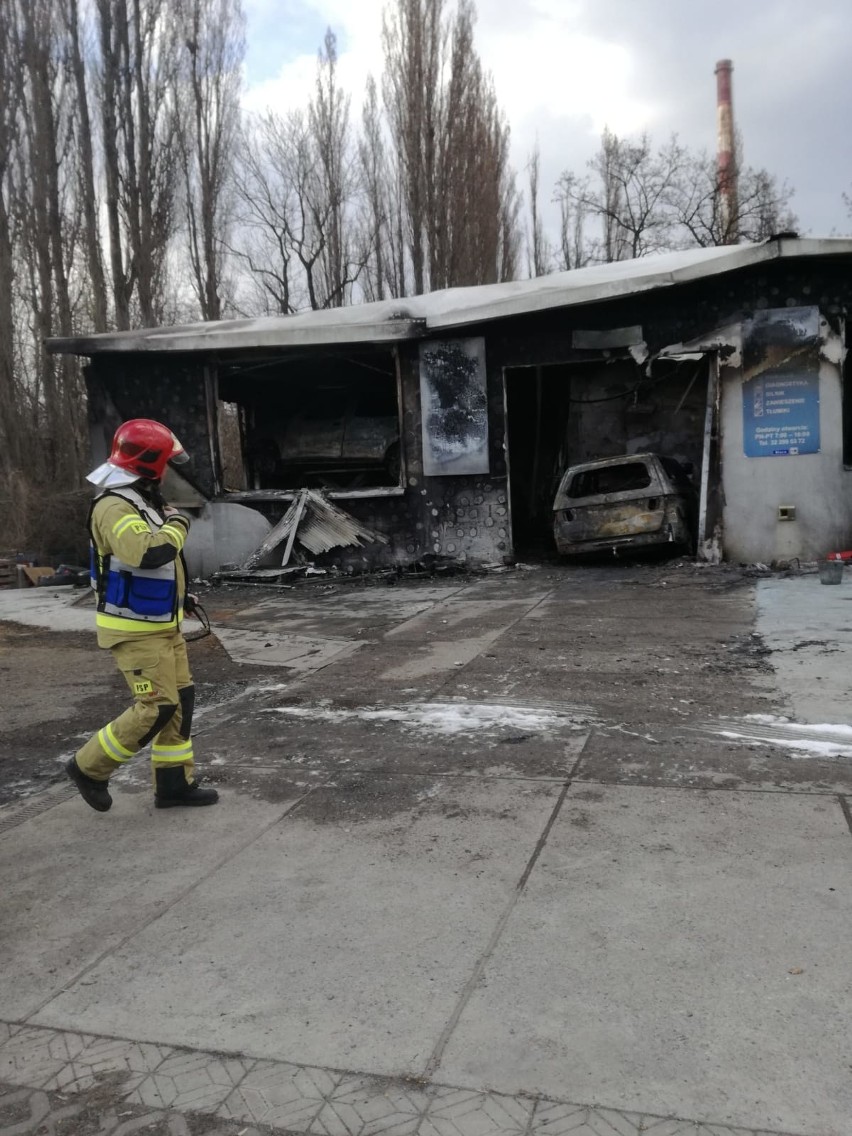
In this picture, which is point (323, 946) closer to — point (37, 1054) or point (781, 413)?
point (37, 1054)

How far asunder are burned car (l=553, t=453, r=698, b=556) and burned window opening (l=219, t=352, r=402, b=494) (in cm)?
327

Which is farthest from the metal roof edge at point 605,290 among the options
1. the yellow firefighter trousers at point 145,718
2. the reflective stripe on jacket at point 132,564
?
the yellow firefighter trousers at point 145,718

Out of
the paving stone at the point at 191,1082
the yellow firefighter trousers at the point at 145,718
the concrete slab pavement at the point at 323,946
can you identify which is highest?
the yellow firefighter trousers at the point at 145,718

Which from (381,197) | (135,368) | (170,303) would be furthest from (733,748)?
(381,197)

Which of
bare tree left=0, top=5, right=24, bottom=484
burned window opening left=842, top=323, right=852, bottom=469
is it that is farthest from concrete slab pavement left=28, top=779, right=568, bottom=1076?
bare tree left=0, top=5, right=24, bottom=484

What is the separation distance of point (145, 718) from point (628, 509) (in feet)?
29.3

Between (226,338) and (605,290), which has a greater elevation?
(605,290)

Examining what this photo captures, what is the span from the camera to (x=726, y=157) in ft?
108

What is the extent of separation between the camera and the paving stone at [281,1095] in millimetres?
2125

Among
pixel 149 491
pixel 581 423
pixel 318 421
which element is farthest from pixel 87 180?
pixel 149 491

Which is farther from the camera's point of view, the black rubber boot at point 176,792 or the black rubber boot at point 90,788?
the black rubber boot at point 176,792

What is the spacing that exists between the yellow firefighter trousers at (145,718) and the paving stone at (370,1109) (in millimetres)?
2185

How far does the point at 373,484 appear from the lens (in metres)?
15.7

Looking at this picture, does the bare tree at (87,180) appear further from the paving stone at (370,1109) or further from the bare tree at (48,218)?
the paving stone at (370,1109)
